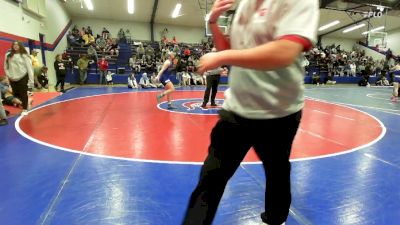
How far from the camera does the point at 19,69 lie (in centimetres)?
720

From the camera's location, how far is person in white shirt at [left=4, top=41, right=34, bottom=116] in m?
7.07

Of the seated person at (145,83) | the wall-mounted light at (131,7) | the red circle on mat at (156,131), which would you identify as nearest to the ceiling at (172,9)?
the wall-mounted light at (131,7)

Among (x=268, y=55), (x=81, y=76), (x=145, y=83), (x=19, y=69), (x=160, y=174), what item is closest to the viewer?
(x=268, y=55)

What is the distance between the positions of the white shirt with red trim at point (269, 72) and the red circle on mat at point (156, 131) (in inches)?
107

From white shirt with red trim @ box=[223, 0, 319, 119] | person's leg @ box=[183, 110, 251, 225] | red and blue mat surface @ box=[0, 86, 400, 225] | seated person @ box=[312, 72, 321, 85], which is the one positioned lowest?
red and blue mat surface @ box=[0, 86, 400, 225]

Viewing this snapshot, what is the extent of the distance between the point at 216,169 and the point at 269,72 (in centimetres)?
55

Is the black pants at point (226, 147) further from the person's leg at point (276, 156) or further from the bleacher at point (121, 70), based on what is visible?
the bleacher at point (121, 70)

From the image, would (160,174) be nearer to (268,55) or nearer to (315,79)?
(268,55)

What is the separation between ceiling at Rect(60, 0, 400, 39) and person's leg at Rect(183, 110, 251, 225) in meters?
21.5

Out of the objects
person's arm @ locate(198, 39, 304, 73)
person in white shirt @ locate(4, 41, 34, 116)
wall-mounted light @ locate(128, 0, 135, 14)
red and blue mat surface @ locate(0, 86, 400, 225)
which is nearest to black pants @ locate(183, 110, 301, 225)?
person's arm @ locate(198, 39, 304, 73)

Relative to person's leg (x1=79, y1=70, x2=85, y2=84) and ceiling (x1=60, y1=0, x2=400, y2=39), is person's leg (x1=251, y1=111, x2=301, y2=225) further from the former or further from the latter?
ceiling (x1=60, y1=0, x2=400, y2=39)

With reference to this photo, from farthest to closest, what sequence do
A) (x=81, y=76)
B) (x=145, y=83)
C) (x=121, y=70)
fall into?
(x=121, y=70)
(x=81, y=76)
(x=145, y=83)

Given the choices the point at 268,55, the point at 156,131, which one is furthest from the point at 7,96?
the point at 268,55

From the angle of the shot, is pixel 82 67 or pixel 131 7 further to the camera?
pixel 131 7
